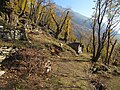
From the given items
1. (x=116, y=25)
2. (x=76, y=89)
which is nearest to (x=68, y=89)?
(x=76, y=89)

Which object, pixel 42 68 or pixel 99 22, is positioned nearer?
pixel 42 68

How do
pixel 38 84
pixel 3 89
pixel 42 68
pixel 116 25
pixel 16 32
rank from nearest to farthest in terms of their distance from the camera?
pixel 3 89
pixel 38 84
pixel 42 68
pixel 16 32
pixel 116 25

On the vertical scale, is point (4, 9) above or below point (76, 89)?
above

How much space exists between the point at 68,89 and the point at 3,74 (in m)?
4.25

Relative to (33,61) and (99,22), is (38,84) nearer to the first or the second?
(33,61)

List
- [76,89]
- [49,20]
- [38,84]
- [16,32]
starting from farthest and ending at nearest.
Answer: [49,20], [16,32], [76,89], [38,84]

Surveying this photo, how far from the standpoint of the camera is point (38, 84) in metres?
14.9

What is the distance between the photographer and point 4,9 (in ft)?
99.8

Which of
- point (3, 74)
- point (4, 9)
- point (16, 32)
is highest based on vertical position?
point (4, 9)

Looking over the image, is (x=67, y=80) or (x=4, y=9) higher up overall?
(x=4, y=9)

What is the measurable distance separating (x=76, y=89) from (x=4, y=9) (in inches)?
718

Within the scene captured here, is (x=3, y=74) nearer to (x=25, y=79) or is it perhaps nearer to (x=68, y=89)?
(x=25, y=79)

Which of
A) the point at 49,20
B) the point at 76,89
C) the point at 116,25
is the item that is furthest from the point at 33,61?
the point at 49,20

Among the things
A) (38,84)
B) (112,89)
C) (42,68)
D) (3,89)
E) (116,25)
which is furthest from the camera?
(116,25)
